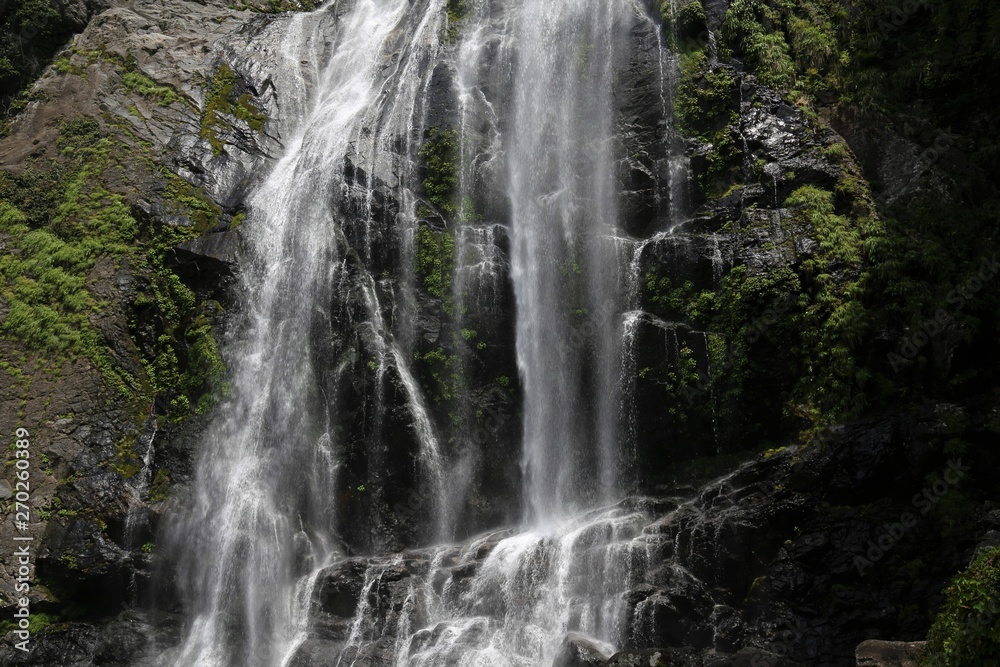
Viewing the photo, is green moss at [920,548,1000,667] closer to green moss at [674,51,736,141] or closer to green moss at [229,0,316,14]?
green moss at [674,51,736,141]

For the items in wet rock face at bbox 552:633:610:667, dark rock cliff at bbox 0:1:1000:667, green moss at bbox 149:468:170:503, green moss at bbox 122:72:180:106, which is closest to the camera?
wet rock face at bbox 552:633:610:667

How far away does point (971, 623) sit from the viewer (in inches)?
295

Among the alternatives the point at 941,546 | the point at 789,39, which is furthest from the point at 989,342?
the point at 789,39

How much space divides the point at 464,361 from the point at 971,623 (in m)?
10.8

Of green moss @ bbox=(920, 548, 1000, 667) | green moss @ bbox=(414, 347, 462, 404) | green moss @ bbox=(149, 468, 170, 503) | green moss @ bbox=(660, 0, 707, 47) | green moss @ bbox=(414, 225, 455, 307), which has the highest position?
green moss @ bbox=(660, 0, 707, 47)

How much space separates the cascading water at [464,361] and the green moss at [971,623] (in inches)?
199

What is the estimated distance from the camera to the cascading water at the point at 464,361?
13.2 m

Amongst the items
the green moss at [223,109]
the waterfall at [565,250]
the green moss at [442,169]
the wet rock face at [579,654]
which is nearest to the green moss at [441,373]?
the waterfall at [565,250]

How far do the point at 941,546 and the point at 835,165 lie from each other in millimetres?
7899

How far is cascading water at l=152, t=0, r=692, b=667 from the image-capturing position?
1319 cm

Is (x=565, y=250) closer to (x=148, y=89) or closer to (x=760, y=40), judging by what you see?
(x=760, y=40)

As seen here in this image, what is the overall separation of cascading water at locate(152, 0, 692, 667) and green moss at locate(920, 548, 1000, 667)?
5045 mm

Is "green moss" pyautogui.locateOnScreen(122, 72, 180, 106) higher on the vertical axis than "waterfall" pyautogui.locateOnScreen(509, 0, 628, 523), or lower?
higher

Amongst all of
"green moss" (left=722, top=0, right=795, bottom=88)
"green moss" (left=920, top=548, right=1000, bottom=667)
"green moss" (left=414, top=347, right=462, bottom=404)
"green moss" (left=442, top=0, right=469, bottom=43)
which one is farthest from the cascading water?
"green moss" (left=920, top=548, right=1000, bottom=667)
